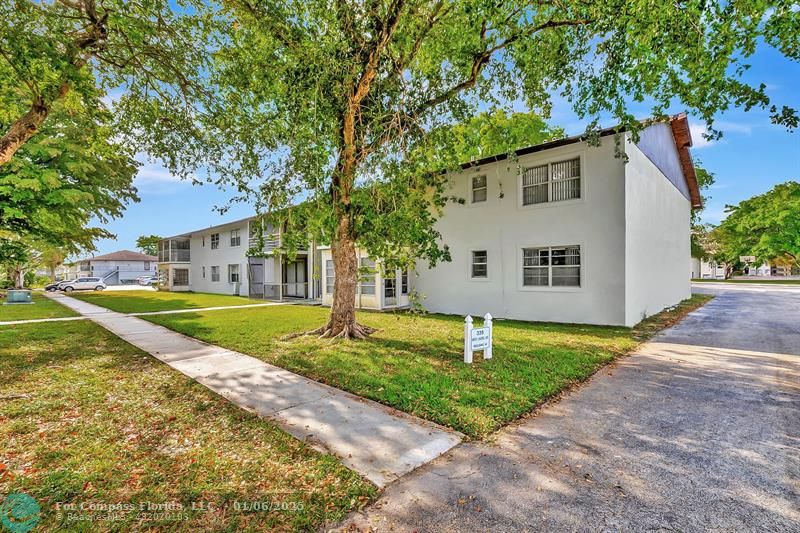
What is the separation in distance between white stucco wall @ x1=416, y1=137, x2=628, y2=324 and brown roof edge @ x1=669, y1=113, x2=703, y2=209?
22.5ft

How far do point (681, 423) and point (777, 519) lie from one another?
1.70 meters

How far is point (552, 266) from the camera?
39.3 feet

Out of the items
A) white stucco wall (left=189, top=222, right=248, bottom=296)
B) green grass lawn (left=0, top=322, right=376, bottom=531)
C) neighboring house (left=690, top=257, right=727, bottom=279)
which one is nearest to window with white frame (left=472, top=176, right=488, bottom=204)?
green grass lawn (left=0, top=322, right=376, bottom=531)

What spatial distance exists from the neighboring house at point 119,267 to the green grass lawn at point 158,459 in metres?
63.3

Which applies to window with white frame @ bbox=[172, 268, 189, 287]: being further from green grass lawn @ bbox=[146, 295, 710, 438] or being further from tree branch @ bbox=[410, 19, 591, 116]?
tree branch @ bbox=[410, 19, 591, 116]

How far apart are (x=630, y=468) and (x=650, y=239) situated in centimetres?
1214

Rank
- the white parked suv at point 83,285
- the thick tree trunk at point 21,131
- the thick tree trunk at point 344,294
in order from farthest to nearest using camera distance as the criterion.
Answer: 1. the white parked suv at point 83,285
2. the thick tree trunk at point 344,294
3. the thick tree trunk at point 21,131

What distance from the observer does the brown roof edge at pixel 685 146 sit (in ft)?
50.1

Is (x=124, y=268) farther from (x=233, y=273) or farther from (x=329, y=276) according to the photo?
(x=329, y=276)

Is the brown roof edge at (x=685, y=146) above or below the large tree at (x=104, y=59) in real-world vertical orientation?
above

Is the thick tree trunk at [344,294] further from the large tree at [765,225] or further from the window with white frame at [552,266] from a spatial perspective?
the large tree at [765,225]

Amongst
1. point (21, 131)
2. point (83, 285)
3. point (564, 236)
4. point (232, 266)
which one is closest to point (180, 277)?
point (232, 266)

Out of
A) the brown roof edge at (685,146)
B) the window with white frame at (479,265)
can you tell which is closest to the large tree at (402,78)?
the window with white frame at (479,265)

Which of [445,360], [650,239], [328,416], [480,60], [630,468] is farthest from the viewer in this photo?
[650,239]
